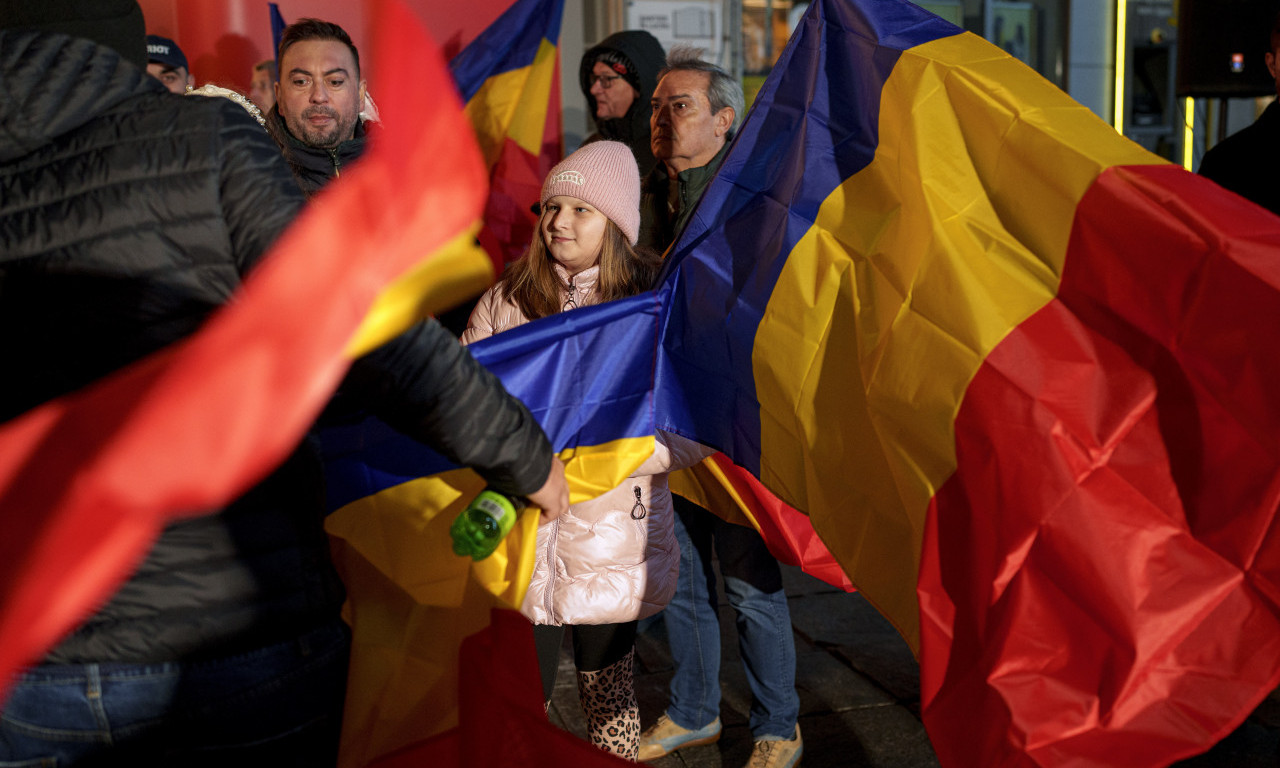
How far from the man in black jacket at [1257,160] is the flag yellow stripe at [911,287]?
1.37 m

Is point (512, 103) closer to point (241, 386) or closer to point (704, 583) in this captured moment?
point (704, 583)

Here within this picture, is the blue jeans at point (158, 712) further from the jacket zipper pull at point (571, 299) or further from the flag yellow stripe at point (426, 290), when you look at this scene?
the jacket zipper pull at point (571, 299)

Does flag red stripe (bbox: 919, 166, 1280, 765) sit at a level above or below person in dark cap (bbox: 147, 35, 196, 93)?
below

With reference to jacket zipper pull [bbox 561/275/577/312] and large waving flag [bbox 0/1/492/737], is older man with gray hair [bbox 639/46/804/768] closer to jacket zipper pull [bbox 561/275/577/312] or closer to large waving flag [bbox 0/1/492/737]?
jacket zipper pull [bbox 561/275/577/312]

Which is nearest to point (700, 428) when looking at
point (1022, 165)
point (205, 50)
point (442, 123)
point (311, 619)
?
point (1022, 165)

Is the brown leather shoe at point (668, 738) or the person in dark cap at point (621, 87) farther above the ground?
the person in dark cap at point (621, 87)

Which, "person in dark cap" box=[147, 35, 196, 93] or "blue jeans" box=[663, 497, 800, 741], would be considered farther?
"person in dark cap" box=[147, 35, 196, 93]

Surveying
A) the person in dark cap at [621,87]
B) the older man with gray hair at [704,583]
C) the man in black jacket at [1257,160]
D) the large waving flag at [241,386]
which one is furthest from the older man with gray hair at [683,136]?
the large waving flag at [241,386]

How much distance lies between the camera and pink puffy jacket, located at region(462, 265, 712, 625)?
2.56 metres

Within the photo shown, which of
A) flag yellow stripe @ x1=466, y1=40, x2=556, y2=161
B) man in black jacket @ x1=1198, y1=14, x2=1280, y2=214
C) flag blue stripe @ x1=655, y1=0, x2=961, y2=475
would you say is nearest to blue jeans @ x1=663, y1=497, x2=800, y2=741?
flag blue stripe @ x1=655, y1=0, x2=961, y2=475

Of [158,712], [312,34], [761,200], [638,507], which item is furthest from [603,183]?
[158,712]

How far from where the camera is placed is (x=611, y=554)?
261 cm

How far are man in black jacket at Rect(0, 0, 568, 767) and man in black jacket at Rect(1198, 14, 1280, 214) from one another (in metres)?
2.74

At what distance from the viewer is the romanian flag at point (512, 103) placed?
4742 mm
